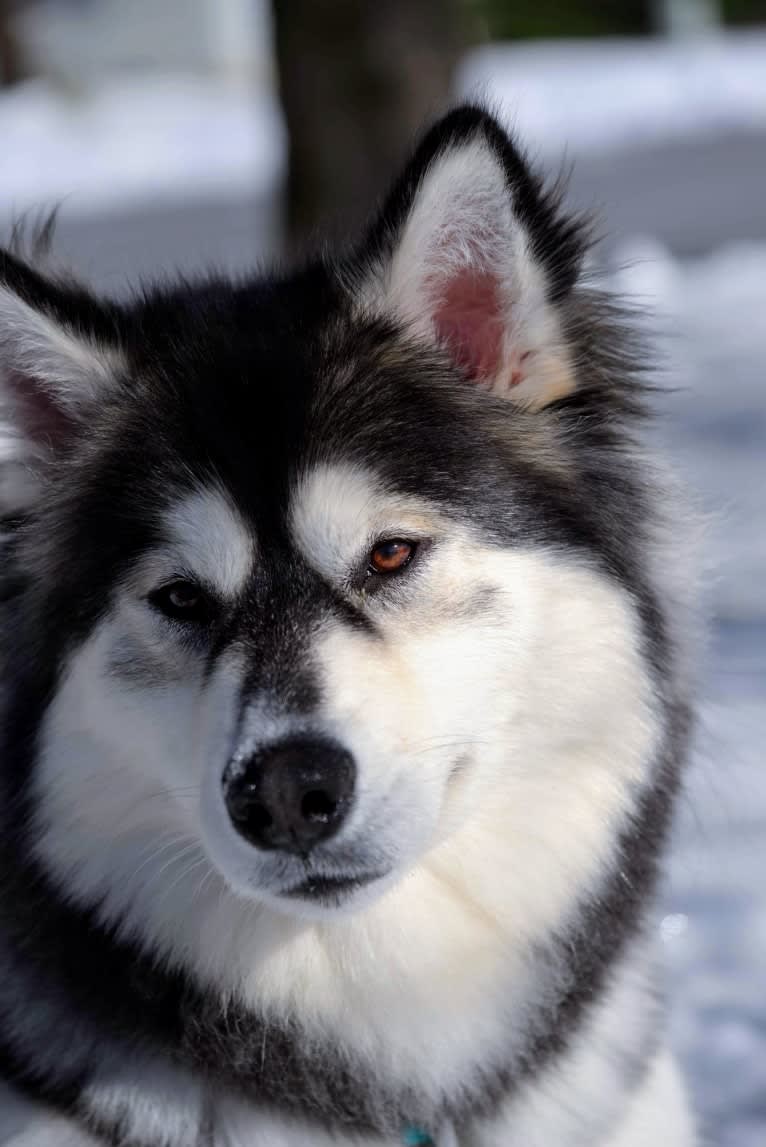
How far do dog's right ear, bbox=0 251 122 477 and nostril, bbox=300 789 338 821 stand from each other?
2.85ft

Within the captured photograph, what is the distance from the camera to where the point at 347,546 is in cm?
243

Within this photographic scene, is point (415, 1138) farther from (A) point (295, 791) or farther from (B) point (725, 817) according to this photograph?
(B) point (725, 817)

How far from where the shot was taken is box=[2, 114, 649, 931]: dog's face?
2352 millimetres

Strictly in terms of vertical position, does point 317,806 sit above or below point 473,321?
below

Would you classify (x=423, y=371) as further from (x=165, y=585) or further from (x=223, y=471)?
(x=165, y=585)

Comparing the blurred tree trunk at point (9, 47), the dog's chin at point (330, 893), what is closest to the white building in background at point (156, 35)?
the blurred tree trunk at point (9, 47)

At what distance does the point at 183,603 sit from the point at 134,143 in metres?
17.5

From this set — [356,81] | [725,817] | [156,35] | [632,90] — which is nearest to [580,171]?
[632,90]

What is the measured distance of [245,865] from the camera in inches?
87.8

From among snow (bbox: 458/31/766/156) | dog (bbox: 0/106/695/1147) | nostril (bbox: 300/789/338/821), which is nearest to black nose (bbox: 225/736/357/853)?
nostril (bbox: 300/789/338/821)

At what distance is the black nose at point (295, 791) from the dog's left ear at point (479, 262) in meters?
0.79

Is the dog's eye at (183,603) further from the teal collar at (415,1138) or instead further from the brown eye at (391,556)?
the teal collar at (415,1138)

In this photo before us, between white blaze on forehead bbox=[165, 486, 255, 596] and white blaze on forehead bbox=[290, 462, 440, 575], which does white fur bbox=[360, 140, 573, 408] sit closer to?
white blaze on forehead bbox=[290, 462, 440, 575]

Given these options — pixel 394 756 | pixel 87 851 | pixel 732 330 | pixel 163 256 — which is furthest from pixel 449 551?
pixel 163 256
